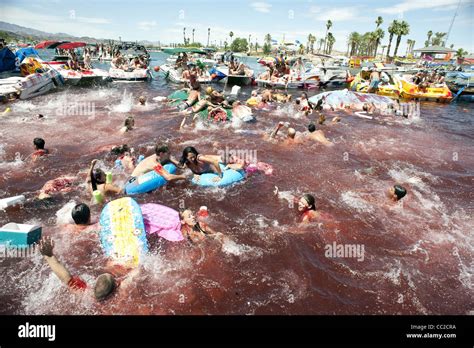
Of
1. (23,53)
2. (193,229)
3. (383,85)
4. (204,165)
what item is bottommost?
(193,229)

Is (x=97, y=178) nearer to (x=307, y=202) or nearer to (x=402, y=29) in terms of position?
(x=307, y=202)

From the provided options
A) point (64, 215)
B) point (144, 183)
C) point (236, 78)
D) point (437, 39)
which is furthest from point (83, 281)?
point (437, 39)

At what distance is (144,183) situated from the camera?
686cm

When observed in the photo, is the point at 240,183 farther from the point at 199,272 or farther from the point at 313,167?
the point at 199,272

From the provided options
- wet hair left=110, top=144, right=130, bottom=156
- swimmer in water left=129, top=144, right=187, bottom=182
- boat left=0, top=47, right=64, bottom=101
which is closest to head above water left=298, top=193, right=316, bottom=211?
swimmer in water left=129, top=144, right=187, bottom=182

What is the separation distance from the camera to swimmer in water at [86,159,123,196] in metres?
6.27

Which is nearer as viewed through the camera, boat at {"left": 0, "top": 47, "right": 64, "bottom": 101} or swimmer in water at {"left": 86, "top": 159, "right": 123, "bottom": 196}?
swimmer in water at {"left": 86, "top": 159, "right": 123, "bottom": 196}

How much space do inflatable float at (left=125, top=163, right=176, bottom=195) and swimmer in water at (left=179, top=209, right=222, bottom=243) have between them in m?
1.84

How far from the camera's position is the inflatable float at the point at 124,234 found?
4738mm

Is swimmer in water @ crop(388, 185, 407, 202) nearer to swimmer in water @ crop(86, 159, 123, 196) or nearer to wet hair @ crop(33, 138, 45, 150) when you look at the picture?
swimmer in water @ crop(86, 159, 123, 196)

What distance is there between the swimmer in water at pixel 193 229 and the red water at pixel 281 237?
22cm

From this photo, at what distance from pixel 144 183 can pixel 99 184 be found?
99 centimetres
